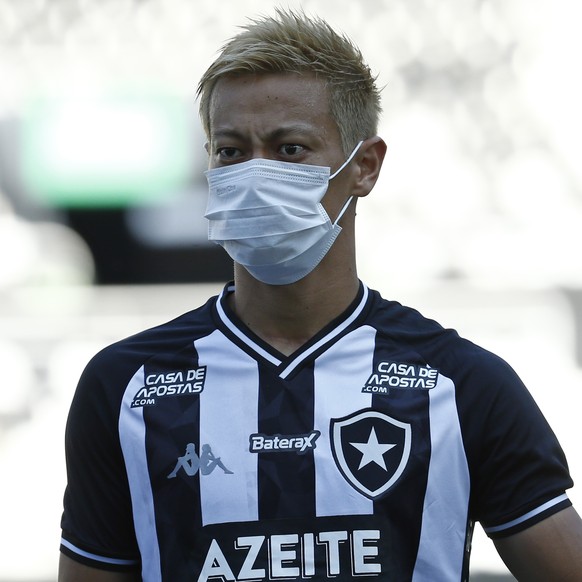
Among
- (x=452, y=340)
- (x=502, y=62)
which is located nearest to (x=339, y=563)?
(x=452, y=340)

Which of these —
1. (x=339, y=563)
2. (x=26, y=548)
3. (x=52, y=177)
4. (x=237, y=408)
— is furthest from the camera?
(x=52, y=177)

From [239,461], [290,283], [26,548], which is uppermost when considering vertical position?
[290,283]

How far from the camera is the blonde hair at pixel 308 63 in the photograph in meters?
2.15

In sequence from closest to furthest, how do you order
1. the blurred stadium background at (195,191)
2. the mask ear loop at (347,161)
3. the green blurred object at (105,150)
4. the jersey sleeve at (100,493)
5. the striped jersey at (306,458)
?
the striped jersey at (306,458), the jersey sleeve at (100,493), the mask ear loop at (347,161), the blurred stadium background at (195,191), the green blurred object at (105,150)

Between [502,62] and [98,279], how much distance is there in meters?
1.73

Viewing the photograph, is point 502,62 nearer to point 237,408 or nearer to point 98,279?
point 98,279

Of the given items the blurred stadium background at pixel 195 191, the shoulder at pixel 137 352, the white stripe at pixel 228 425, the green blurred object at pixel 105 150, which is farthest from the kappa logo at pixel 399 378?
the green blurred object at pixel 105 150

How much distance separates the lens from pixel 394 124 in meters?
4.29

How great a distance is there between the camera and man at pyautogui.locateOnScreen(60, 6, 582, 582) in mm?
1986

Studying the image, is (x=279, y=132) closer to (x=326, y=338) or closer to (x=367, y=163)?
(x=367, y=163)

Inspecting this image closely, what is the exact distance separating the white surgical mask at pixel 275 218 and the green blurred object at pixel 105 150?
224 centimetres

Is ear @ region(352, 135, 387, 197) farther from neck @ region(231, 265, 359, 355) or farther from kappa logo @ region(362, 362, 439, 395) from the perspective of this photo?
kappa logo @ region(362, 362, 439, 395)

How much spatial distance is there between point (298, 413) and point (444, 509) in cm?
31

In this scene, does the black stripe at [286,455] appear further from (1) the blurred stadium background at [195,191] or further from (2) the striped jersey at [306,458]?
(1) the blurred stadium background at [195,191]
